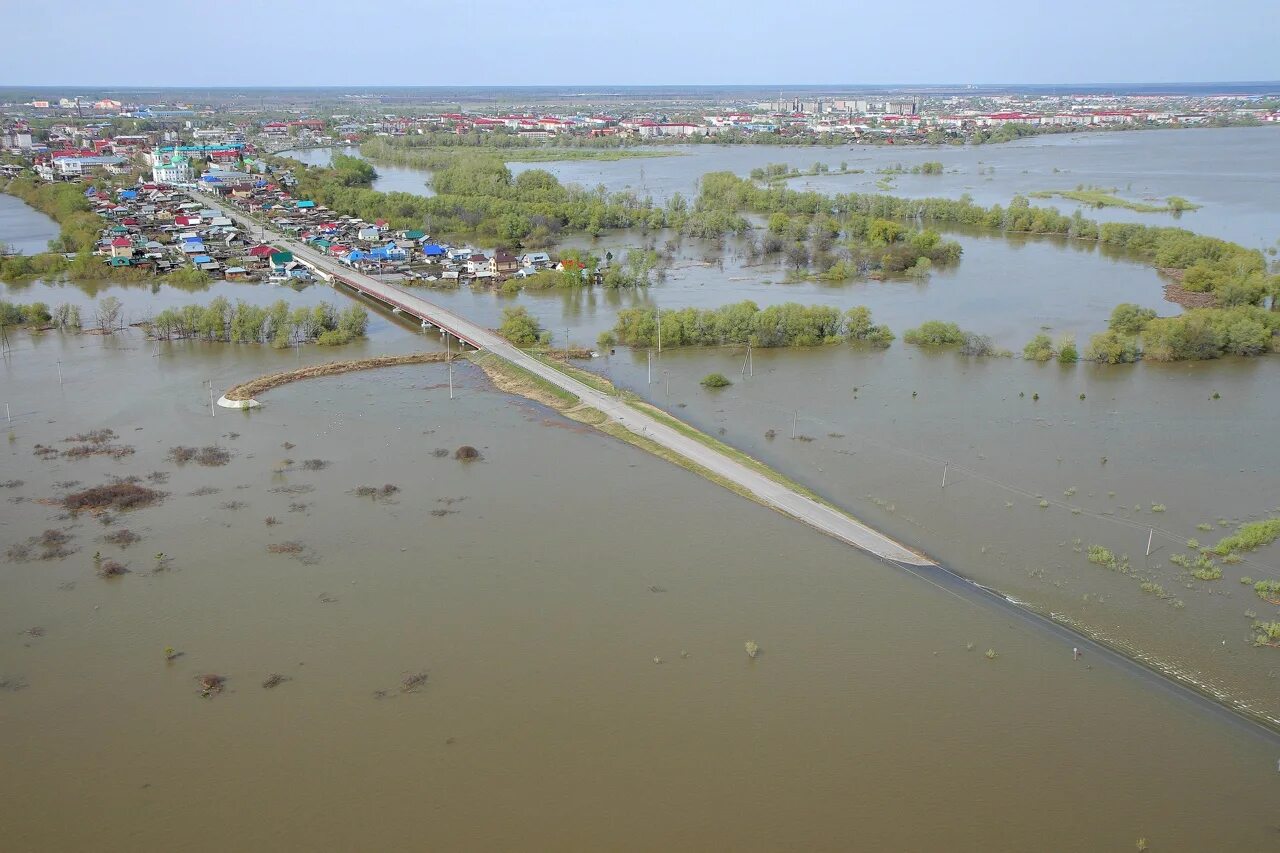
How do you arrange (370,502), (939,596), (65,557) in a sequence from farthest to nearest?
(370,502) < (65,557) < (939,596)

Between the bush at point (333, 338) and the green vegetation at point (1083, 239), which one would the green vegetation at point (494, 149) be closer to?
the green vegetation at point (1083, 239)

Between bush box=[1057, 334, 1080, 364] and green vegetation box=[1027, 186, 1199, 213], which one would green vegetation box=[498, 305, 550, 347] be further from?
green vegetation box=[1027, 186, 1199, 213]

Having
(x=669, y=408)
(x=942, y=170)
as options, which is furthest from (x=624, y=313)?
(x=942, y=170)

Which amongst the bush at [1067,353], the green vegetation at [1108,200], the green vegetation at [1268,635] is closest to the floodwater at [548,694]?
the green vegetation at [1268,635]

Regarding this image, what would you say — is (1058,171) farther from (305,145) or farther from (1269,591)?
(305,145)

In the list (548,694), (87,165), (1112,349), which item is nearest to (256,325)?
(548,694)

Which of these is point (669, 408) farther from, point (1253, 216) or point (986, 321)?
point (1253, 216)
